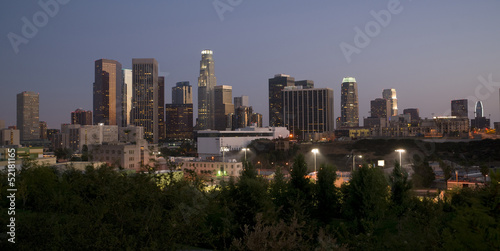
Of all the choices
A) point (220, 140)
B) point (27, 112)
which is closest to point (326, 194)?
point (220, 140)

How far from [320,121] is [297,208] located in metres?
160

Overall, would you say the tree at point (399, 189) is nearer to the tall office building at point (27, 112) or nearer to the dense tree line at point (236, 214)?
the dense tree line at point (236, 214)

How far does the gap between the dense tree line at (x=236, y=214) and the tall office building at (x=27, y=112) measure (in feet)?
401

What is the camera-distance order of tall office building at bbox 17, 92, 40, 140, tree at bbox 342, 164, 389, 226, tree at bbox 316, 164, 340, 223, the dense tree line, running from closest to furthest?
the dense tree line, tree at bbox 342, 164, 389, 226, tree at bbox 316, 164, 340, 223, tall office building at bbox 17, 92, 40, 140

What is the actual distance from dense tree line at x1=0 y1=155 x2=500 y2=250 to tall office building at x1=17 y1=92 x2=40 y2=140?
122 metres

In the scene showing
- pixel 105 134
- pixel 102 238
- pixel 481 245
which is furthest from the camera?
pixel 105 134

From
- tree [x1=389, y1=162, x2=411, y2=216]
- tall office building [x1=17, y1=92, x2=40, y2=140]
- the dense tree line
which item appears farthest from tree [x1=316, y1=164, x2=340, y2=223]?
tall office building [x1=17, y1=92, x2=40, y2=140]

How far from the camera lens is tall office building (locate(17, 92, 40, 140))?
121069 mm

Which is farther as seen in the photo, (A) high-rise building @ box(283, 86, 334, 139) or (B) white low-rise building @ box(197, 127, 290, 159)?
(A) high-rise building @ box(283, 86, 334, 139)

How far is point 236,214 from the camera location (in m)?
13.3

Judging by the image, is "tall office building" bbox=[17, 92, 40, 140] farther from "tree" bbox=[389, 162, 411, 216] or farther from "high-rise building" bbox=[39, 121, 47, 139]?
"tree" bbox=[389, 162, 411, 216]

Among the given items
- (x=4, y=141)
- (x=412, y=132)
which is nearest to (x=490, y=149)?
(x=412, y=132)

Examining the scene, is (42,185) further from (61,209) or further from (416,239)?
(416,239)

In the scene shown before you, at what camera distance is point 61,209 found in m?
13.4
